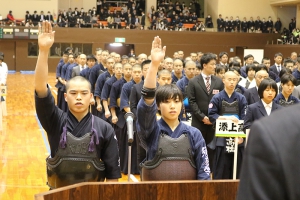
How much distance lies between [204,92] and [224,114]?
865 mm

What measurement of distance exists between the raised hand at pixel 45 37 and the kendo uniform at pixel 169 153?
81 centimetres

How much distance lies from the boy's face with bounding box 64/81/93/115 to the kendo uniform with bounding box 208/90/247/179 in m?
3.55

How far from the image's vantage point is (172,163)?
384 cm

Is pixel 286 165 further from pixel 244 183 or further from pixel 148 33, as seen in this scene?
pixel 148 33

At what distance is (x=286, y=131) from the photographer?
1054 millimetres

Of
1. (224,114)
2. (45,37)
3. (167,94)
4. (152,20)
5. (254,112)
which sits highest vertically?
(152,20)

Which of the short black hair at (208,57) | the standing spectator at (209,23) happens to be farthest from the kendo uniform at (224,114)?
the standing spectator at (209,23)

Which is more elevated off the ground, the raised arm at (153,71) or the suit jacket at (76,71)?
the raised arm at (153,71)

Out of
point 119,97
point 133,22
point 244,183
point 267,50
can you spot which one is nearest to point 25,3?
point 133,22

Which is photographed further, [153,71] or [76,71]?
[76,71]

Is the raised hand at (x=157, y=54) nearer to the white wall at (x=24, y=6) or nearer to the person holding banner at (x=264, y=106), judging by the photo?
the person holding banner at (x=264, y=106)

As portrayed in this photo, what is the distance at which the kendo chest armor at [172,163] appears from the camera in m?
3.83

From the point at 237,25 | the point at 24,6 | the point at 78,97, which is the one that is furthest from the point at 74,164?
the point at 24,6

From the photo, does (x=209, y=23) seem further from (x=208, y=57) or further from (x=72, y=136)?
(x=72, y=136)
